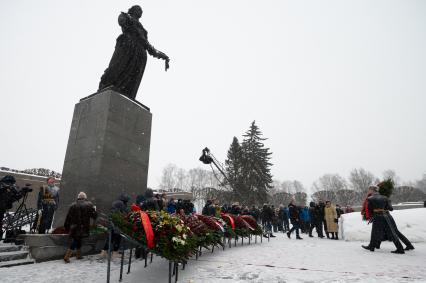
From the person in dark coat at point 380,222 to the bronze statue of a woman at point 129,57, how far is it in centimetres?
857

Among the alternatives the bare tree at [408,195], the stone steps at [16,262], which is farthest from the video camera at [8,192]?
the bare tree at [408,195]

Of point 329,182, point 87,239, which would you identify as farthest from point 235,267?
point 329,182

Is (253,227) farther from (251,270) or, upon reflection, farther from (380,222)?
(251,270)

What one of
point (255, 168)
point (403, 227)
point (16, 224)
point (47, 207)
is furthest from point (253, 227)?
point (255, 168)

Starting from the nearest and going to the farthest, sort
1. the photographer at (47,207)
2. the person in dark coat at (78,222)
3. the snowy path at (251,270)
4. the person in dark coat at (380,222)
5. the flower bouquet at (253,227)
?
the snowy path at (251,270)
the person in dark coat at (78,222)
the person in dark coat at (380,222)
the photographer at (47,207)
the flower bouquet at (253,227)

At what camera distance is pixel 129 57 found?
357 inches

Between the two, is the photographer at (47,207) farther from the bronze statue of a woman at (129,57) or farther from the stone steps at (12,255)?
the bronze statue of a woman at (129,57)

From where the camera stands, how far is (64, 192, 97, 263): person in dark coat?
5810 mm

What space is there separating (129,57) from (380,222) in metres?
9.54

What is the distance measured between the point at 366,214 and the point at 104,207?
25.3 feet

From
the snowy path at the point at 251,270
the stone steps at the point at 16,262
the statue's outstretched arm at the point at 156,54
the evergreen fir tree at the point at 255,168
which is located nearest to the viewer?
the snowy path at the point at 251,270

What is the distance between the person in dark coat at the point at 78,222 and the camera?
581 centimetres

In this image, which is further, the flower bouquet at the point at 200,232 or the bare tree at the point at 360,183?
the bare tree at the point at 360,183

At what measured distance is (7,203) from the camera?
6.96 metres
